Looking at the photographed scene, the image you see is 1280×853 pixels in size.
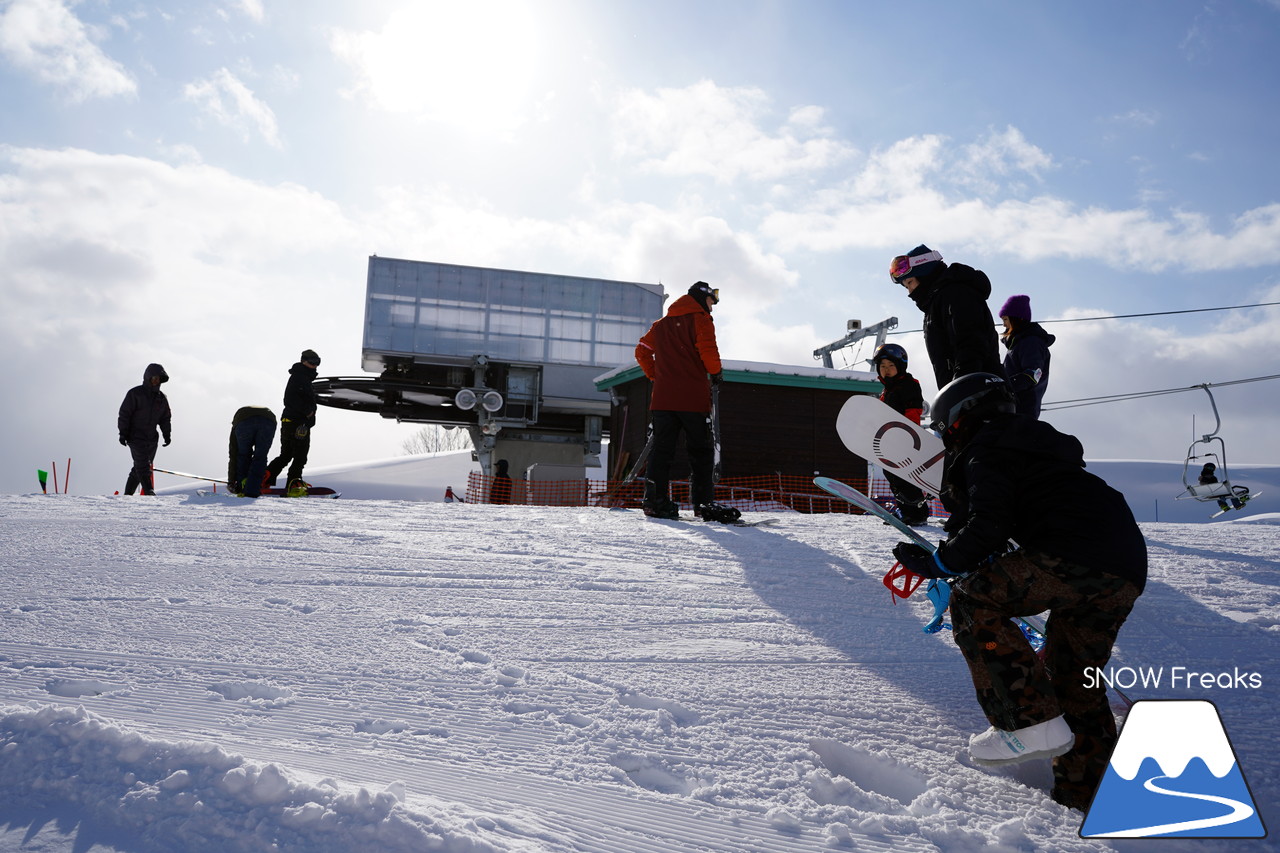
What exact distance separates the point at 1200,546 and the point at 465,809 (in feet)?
19.8

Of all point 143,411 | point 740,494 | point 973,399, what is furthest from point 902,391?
point 740,494

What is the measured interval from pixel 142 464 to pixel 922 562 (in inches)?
372

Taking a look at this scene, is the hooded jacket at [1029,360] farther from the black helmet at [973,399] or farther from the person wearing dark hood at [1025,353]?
the black helmet at [973,399]

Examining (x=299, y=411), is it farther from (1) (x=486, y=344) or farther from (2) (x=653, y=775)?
(1) (x=486, y=344)

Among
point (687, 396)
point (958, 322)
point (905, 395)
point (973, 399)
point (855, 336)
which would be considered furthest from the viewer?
point (855, 336)

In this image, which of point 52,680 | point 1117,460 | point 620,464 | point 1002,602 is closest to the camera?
point 1002,602

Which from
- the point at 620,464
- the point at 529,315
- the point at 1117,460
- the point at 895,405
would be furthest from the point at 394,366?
the point at 1117,460

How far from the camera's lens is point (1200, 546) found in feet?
19.6

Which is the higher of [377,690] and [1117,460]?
[1117,460]

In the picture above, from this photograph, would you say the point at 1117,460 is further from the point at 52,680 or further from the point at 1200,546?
the point at 52,680

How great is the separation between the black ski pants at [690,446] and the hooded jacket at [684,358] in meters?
0.07

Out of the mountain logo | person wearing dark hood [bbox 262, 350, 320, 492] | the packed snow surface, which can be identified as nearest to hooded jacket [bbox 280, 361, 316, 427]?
person wearing dark hood [bbox 262, 350, 320, 492]

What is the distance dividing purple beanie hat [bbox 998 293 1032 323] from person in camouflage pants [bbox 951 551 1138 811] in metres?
3.78

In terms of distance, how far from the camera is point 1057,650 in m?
2.43
